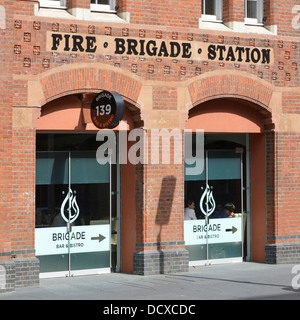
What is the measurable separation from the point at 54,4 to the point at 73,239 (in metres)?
5.08

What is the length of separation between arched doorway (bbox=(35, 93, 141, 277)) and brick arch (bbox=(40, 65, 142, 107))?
0.82ft

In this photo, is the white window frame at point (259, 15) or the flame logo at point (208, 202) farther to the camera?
the white window frame at point (259, 15)

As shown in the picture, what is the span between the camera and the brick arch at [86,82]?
49.3 feet

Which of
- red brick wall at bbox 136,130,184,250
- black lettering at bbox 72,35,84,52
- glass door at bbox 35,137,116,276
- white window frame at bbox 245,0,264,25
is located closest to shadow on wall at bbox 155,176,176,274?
red brick wall at bbox 136,130,184,250

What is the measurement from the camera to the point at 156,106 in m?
16.3

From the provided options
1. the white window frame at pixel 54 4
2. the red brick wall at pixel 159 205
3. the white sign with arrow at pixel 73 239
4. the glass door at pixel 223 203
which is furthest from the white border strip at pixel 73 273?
the white window frame at pixel 54 4

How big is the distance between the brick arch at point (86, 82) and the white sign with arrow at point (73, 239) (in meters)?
2.88

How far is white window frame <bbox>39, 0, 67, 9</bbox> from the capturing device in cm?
1538

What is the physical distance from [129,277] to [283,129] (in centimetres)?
532

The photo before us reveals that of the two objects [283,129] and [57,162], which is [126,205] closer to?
[57,162]

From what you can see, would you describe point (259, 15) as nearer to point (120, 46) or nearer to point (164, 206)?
point (120, 46)

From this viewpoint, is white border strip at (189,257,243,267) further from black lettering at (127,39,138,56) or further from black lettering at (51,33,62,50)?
black lettering at (51,33,62,50)

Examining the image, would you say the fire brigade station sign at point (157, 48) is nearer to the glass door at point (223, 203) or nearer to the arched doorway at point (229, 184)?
the arched doorway at point (229, 184)

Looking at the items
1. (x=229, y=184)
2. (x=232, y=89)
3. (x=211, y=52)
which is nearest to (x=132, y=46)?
(x=211, y=52)
